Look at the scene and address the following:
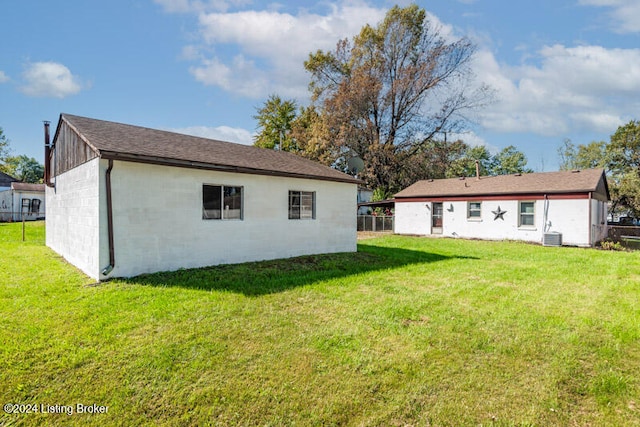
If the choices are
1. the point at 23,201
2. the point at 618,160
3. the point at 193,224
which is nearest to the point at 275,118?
the point at 23,201

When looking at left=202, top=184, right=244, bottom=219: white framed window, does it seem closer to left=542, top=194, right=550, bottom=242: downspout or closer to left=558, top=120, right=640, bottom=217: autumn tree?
left=542, top=194, right=550, bottom=242: downspout

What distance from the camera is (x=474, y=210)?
57.9 feet

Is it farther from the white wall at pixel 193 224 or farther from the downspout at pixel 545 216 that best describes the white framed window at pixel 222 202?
the downspout at pixel 545 216

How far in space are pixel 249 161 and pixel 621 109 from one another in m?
42.2

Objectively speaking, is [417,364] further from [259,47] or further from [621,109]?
[621,109]

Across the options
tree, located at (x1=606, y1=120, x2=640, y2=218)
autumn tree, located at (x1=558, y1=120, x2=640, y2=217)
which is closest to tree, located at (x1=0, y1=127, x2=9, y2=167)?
autumn tree, located at (x1=558, y1=120, x2=640, y2=217)

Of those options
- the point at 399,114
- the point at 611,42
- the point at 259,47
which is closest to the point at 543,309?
the point at 259,47

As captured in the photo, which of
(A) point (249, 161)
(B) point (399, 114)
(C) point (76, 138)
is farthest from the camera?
(B) point (399, 114)

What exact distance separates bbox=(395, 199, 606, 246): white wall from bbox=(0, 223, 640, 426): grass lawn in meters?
8.94

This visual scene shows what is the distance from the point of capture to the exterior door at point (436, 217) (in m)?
19.0

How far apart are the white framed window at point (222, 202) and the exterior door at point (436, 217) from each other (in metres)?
13.7

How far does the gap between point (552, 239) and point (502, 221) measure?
244 centimetres

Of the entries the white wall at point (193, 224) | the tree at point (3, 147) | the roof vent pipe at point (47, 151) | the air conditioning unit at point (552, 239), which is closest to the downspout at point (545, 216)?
the air conditioning unit at point (552, 239)

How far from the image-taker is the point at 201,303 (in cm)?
528
